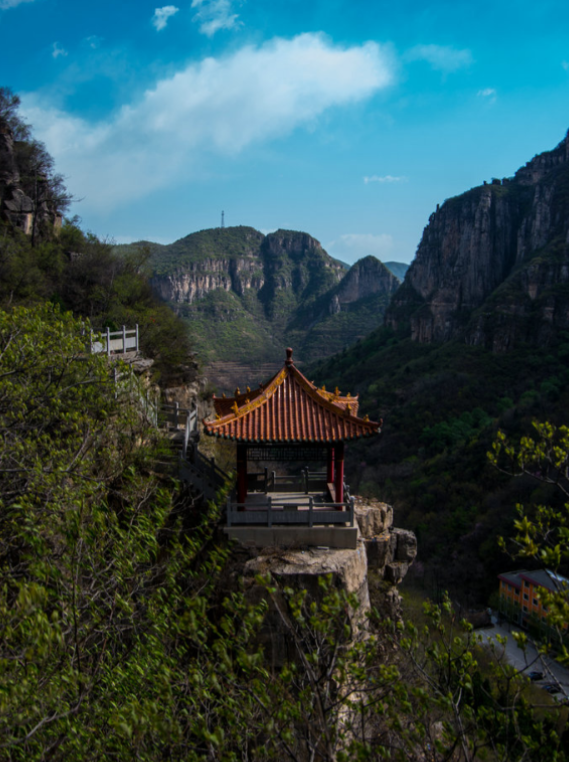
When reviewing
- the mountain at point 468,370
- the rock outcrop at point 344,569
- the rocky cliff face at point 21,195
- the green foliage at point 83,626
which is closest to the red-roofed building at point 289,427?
the rock outcrop at point 344,569

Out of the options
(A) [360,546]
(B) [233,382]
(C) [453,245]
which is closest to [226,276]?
(C) [453,245]

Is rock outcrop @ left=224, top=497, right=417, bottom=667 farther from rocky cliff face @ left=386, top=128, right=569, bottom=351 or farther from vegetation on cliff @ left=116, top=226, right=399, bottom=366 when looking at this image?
vegetation on cliff @ left=116, top=226, right=399, bottom=366

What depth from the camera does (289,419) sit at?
40.5 ft

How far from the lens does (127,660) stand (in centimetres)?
665

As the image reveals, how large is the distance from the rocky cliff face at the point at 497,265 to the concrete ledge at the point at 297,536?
56290mm

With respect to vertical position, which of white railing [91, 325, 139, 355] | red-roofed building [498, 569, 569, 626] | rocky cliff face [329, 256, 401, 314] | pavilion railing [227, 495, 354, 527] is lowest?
red-roofed building [498, 569, 569, 626]

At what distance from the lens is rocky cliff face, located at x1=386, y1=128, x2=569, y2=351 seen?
2515 inches

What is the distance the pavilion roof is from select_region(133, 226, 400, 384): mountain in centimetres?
6244

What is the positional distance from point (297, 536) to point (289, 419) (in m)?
2.65

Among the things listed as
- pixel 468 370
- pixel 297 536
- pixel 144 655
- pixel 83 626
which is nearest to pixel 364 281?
pixel 468 370

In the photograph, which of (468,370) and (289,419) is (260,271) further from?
(289,419)

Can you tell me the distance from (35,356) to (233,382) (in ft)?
172

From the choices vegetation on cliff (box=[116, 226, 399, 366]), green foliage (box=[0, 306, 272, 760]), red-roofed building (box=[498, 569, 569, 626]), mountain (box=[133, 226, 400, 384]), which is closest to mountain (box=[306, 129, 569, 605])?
red-roofed building (box=[498, 569, 569, 626])

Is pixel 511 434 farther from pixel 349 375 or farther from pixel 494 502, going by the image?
pixel 349 375
